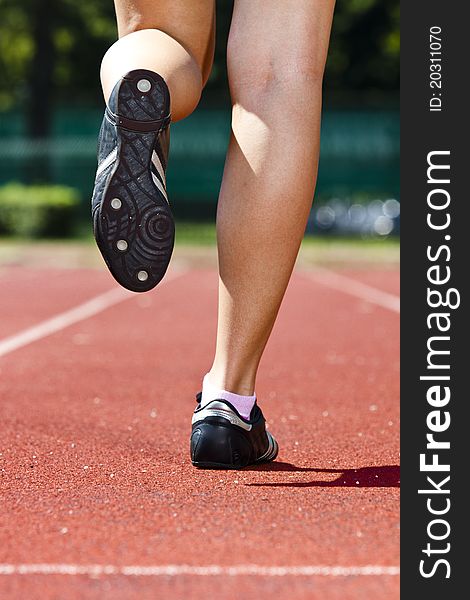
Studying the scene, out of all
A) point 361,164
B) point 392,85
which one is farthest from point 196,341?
point 392,85

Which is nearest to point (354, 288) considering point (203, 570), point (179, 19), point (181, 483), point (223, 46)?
point (179, 19)

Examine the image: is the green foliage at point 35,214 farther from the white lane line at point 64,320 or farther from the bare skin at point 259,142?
the bare skin at point 259,142

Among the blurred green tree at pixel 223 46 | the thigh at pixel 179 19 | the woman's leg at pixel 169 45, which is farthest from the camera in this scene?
the blurred green tree at pixel 223 46

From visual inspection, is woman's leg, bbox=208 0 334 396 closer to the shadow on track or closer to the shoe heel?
the shoe heel

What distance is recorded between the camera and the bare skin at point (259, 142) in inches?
98.7

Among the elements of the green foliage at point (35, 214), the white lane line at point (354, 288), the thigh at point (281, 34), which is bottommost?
the thigh at point (281, 34)

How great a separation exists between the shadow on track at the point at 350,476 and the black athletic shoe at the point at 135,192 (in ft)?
1.57

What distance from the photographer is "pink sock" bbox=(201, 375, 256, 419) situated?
2562 mm

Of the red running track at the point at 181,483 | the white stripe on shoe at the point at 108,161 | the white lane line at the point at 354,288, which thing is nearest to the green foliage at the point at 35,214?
the white lane line at the point at 354,288

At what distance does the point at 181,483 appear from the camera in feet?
7.86

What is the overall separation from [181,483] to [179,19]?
3.12 ft

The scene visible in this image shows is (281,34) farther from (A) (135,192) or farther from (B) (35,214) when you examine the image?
(B) (35,214)

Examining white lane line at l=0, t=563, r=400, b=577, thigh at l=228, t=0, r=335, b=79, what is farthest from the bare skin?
white lane line at l=0, t=563, r=400, b=577

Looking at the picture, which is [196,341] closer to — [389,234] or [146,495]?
[146,495]
